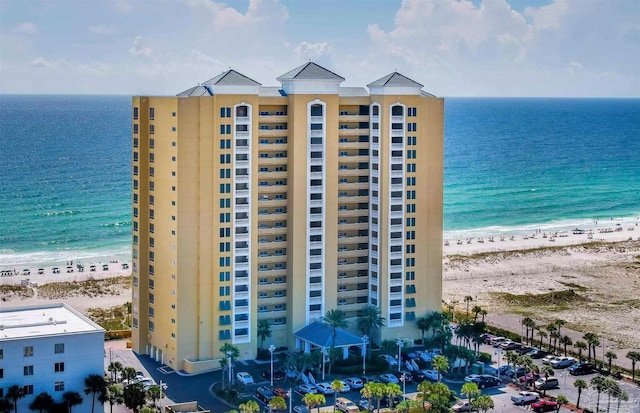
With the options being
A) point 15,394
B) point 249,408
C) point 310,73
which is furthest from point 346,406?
point 310,73

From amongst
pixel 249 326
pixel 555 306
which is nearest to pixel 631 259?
pixel 555 306

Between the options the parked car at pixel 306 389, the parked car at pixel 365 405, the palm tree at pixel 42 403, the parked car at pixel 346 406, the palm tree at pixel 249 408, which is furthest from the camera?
the parked car at pixel 306 389

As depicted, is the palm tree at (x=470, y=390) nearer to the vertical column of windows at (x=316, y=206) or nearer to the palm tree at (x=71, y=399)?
the vertical column of windows at (x=316, y=206)

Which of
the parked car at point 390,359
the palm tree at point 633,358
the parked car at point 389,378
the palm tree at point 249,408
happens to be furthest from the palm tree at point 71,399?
the palm tree at point 633,358

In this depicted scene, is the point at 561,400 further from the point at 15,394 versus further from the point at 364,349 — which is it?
the point at 15,394

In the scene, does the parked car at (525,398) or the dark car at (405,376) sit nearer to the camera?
the parked car at (525,398)

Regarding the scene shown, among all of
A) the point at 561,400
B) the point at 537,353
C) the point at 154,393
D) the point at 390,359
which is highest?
the point at 390,359

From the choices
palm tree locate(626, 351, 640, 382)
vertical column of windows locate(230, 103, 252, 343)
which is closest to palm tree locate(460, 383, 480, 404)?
palm tree locate(626, 351, 640, 382)
